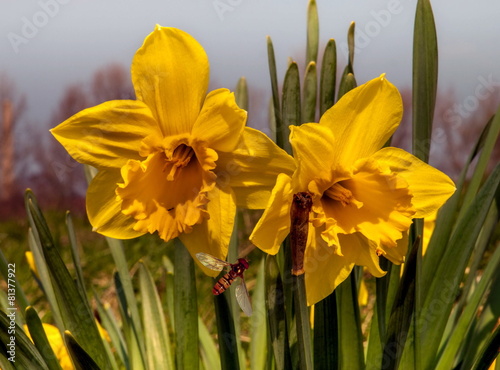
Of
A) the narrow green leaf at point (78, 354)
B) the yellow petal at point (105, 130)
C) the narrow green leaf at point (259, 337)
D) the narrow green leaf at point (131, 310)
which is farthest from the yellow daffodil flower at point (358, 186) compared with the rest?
the narrow green leaf at point (131, 310)

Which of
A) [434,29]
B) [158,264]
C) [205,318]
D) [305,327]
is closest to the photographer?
[305,327]

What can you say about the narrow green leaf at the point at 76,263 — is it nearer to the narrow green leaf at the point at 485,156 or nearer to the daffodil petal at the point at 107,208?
the daffodil petal at the point at 107,208

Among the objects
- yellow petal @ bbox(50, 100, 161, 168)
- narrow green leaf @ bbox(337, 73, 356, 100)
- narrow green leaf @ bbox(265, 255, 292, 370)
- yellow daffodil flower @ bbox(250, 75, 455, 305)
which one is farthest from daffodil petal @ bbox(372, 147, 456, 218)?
yellow petal @ bbox(50, 100, 161, 168)

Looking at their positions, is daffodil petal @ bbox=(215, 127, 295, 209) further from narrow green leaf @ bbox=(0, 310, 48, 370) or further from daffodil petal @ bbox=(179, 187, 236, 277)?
narrow green leaf @ bbox=(0, 310, 48, 370)

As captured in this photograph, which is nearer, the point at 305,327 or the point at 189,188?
the point at 305,327

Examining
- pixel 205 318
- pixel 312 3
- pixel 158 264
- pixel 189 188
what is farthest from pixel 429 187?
pixel 158 264

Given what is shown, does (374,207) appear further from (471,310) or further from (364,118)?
(471,310)

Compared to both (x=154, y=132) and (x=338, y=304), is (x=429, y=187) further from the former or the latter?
(x=154, y=132)
